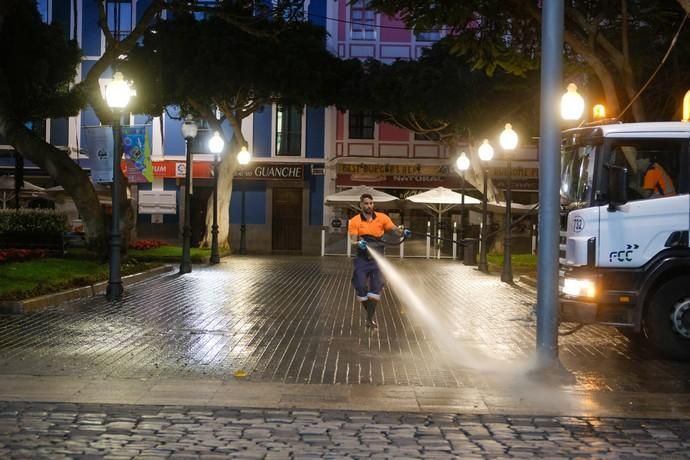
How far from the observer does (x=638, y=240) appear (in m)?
8.71

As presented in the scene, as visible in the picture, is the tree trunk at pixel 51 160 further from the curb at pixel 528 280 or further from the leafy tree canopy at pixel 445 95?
the leafy tree canopy at pixel 445 95

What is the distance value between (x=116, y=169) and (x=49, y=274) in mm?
3099

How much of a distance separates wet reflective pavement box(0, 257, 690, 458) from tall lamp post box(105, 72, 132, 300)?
39.5 inches

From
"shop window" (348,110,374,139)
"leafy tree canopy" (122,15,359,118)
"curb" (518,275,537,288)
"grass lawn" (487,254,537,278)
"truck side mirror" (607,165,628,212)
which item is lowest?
"curb" (518,275,537,288)

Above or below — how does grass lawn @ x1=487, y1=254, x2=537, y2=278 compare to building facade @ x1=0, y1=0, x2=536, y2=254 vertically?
below

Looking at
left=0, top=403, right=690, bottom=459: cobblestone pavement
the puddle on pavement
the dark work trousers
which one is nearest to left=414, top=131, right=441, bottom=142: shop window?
the puddle on pavement

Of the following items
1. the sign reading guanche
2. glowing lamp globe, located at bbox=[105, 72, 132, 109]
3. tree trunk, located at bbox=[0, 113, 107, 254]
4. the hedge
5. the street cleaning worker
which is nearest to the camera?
the street cleaning worker

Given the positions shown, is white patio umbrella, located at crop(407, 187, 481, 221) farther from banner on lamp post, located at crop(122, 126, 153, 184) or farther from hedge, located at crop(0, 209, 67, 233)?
hedge, located at crop(0, 209, 67, 233)

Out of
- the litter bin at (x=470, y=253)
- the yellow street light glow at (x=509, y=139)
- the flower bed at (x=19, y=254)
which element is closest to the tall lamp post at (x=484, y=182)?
the yellow street light glow at (x=509, y=139)

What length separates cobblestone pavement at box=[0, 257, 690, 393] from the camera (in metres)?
8.09

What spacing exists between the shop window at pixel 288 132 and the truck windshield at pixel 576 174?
25.6m

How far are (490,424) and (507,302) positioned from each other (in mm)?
8967

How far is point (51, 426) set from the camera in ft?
19.7

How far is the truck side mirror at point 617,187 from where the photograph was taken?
855cm
